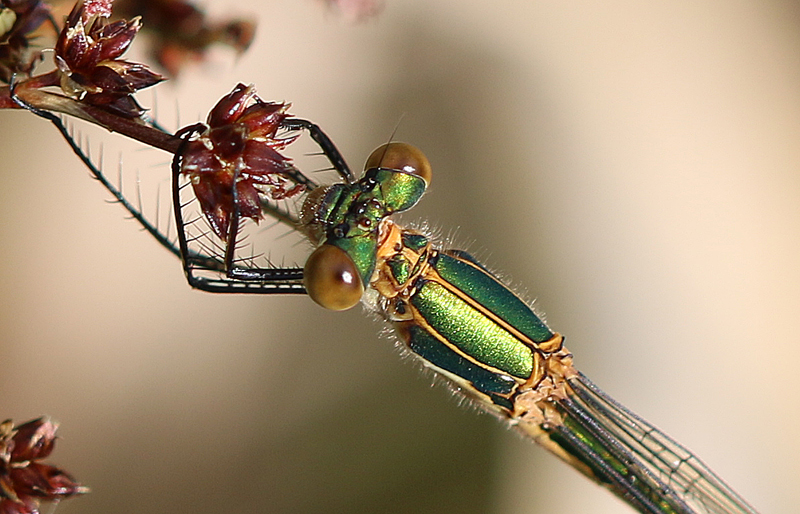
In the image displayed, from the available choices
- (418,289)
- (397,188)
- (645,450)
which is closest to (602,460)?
(645,450)

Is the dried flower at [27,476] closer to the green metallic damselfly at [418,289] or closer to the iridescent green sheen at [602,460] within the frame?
the green metallic damselfly at [418,289]

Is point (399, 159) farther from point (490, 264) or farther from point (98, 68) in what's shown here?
point (490, 264)

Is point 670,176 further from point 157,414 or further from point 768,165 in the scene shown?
point 157,414

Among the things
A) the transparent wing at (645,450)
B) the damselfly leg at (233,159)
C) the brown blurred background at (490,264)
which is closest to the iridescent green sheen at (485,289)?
the transparent wing at (645,450)

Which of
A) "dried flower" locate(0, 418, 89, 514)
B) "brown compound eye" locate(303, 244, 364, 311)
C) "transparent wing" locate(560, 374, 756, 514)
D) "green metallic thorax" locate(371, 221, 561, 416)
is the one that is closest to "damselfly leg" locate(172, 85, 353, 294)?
"brown compound eye" locate(303, 244, 364, 311)

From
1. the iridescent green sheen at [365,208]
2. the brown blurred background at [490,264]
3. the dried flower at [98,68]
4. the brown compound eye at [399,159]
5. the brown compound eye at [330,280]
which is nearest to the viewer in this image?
the dried flower at [98,68]

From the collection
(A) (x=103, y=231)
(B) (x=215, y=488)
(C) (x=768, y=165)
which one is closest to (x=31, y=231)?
(A) (x=103, y=231)

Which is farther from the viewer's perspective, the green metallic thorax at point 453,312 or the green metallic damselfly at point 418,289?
the green metallic thorax at point 453,312
